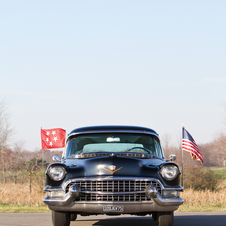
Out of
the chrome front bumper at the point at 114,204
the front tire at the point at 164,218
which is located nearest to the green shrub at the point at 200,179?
the front tire at the point at 164,218

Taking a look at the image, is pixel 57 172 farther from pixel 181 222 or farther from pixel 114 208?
pixel 181 222

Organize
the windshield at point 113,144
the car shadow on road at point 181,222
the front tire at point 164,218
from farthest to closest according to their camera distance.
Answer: the car shadow on road at point 181,222 < the windshield at point 113,144 < the front tire at point 164,218

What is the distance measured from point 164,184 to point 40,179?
58.1 ft

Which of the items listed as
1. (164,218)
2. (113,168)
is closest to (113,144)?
(113,168)

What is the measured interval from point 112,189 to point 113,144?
1768 millimetres

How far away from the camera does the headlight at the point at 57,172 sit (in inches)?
236

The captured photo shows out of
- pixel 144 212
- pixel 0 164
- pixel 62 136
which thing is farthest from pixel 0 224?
pixel 0 164

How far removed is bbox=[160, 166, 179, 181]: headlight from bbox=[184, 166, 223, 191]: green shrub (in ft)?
66.1

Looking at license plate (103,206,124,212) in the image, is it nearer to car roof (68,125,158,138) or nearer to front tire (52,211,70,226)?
front tire (52,211,70,226)

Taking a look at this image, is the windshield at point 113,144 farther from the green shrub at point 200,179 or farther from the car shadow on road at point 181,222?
the green shrub at point 200,179

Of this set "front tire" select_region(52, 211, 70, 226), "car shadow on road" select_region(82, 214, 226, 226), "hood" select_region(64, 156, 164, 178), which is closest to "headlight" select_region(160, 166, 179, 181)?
"hood" select_region(64, 156, 164, 178)

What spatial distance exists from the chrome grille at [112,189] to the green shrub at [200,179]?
2043 cm

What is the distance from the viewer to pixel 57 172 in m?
6.03

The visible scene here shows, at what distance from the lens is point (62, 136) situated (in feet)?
72.4
